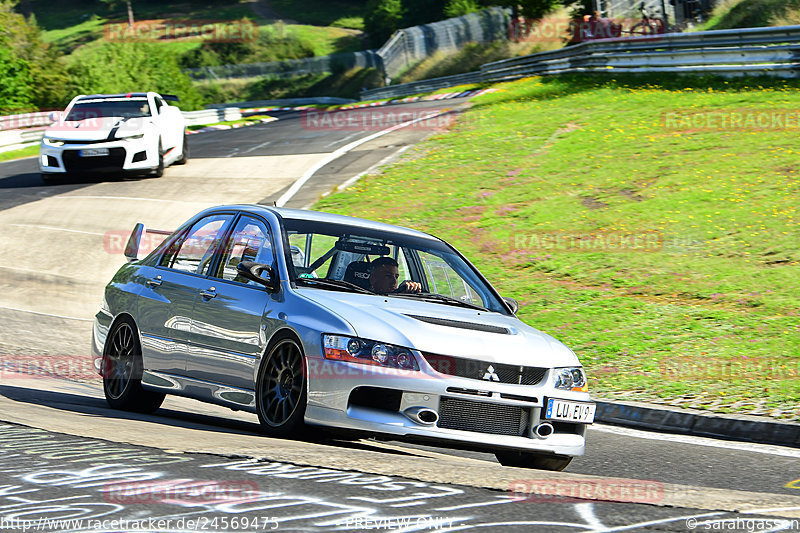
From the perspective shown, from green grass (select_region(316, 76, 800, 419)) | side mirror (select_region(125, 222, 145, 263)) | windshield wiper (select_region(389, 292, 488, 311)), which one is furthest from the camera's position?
green grass (select_region(316, 76, 800, 419))

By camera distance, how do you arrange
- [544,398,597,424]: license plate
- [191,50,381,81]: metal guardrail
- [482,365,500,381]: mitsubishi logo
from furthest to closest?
[191,50,381,81]: metal guardrail < [544,398,597,424]: license plate < [482,365,500,381]: mitsubishi logo

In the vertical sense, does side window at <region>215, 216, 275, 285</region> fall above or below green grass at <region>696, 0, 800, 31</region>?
below

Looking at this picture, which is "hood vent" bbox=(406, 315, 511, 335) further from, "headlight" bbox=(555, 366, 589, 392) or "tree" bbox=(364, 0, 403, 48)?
"tree" bbox=(364, 0, 403, 48)

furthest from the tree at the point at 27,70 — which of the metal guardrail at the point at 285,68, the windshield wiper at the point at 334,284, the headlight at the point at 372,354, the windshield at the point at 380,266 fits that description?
the headlight at the point at 372,354

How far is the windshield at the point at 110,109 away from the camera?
23.2 m

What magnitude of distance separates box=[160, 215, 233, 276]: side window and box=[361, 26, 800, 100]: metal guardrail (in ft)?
64.1

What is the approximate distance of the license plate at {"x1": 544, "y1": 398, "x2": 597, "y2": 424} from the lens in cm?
682

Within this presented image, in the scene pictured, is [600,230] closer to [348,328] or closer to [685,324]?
[685,324]

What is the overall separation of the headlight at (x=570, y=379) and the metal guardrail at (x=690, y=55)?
64.7 ft

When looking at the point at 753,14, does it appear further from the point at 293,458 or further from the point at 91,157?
the point at 293,458

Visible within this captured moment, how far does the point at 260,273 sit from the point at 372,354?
1.22 meters

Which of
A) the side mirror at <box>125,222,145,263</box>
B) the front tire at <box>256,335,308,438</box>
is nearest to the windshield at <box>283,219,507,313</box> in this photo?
the front tire at <box>256,335,308,438</box>

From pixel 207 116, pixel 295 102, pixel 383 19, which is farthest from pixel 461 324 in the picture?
pixel 383 19

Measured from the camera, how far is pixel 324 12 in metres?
118
